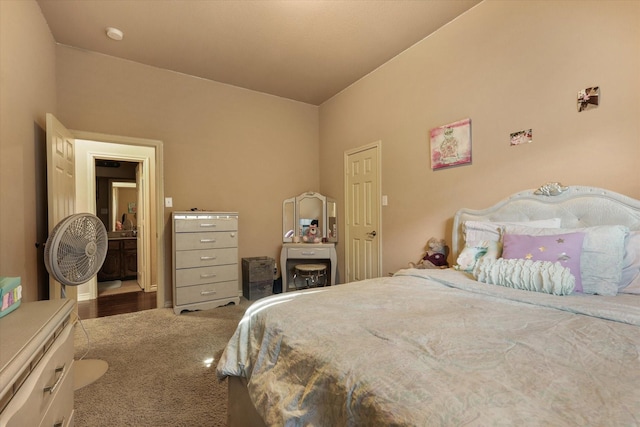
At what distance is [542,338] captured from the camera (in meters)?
0.93

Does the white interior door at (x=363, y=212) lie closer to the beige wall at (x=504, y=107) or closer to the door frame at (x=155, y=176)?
the beige wall at (x=504, y=107)

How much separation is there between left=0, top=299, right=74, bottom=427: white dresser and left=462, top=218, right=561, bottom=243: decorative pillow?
2436 mm

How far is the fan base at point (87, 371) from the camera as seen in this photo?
1.88 m

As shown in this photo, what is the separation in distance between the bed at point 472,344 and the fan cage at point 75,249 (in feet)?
3.93

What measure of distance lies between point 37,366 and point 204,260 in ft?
8.20

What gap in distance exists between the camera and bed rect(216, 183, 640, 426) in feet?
1.99

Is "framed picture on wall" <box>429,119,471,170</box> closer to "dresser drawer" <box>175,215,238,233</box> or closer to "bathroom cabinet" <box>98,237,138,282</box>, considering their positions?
"dresser drawer" <box>175,215,238,233</box>

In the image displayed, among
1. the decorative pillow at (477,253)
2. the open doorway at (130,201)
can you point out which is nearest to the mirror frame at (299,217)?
the open doorway at (130,201)

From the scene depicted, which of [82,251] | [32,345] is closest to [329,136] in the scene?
[82,251]

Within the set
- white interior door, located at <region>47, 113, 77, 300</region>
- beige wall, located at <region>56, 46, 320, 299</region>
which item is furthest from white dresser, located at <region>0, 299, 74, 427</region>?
beige wall, located at <region>56, 46, 320, 299</region>

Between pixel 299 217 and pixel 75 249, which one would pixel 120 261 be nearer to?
pixel 299 217

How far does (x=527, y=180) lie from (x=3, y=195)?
3422 millimetres

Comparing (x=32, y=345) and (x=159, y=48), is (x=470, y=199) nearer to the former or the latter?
(x=32, y=345)

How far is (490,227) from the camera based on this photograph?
219cm
